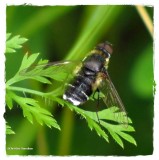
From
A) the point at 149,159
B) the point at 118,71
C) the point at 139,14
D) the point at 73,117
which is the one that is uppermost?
the point at 139,14

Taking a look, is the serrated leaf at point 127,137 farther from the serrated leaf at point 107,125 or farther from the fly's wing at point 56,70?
the fly's wing at point 56,70

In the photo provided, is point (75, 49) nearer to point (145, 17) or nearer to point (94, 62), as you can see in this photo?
point (94, 62)

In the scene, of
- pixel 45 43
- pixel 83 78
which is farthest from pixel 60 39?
pixel 83 78

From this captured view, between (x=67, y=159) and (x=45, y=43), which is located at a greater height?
(x=45, y=43)

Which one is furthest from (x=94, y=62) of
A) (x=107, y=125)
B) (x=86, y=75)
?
(x=107, y=125)

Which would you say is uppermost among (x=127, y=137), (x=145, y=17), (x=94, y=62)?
(x=145, y=17)

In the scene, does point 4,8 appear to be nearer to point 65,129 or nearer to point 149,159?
point 65,129
